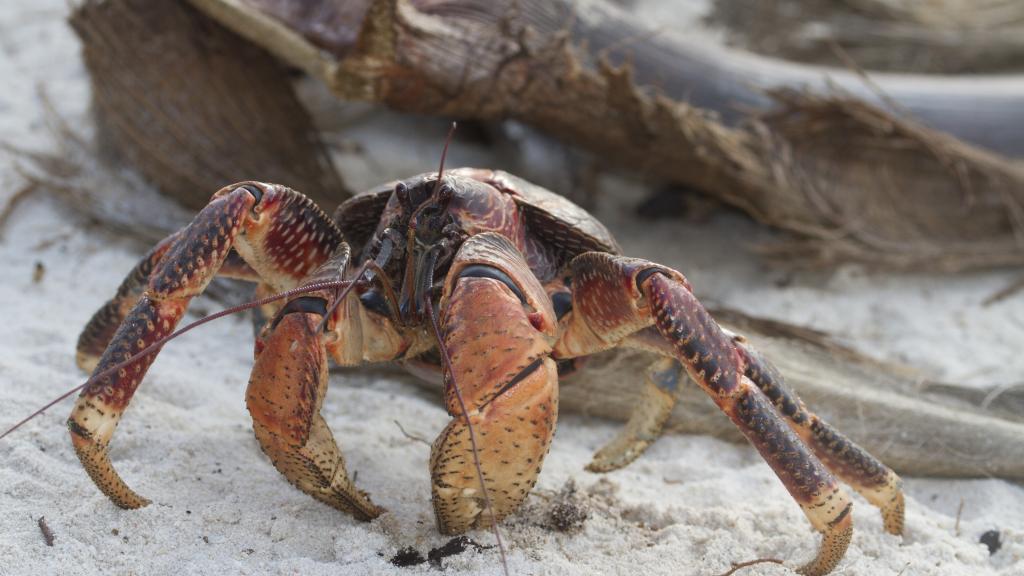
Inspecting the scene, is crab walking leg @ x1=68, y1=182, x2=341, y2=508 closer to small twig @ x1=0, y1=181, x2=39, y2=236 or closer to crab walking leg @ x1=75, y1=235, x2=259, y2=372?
crab walking leg @ x1=75, y1=235, x2=259, y2=372

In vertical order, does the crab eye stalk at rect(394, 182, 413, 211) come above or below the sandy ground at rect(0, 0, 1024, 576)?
above

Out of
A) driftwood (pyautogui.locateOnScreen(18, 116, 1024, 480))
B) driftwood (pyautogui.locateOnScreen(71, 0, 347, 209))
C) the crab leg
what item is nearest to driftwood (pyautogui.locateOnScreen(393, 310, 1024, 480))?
driftwood (pyautogui.locateOnScreen(18, 116, 1024, 480))

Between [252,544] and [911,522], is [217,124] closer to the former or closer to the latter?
[252,544]

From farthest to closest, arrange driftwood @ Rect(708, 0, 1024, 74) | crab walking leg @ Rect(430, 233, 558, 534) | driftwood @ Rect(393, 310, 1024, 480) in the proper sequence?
driftwood @ Rect(708, 0, 1024, 74)
driftwood @ Rect(393, 310, 1024, 480)
crab walking leg @ Rect(430, 233, 558, 534)

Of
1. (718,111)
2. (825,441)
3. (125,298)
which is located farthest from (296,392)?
(718,111)

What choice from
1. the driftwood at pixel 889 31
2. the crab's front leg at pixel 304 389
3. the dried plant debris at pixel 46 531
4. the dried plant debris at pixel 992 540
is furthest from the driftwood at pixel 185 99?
the driftwood at pixel 889 31

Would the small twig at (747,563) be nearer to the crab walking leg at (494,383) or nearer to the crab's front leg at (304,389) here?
the crab walking leg at (494,383)
